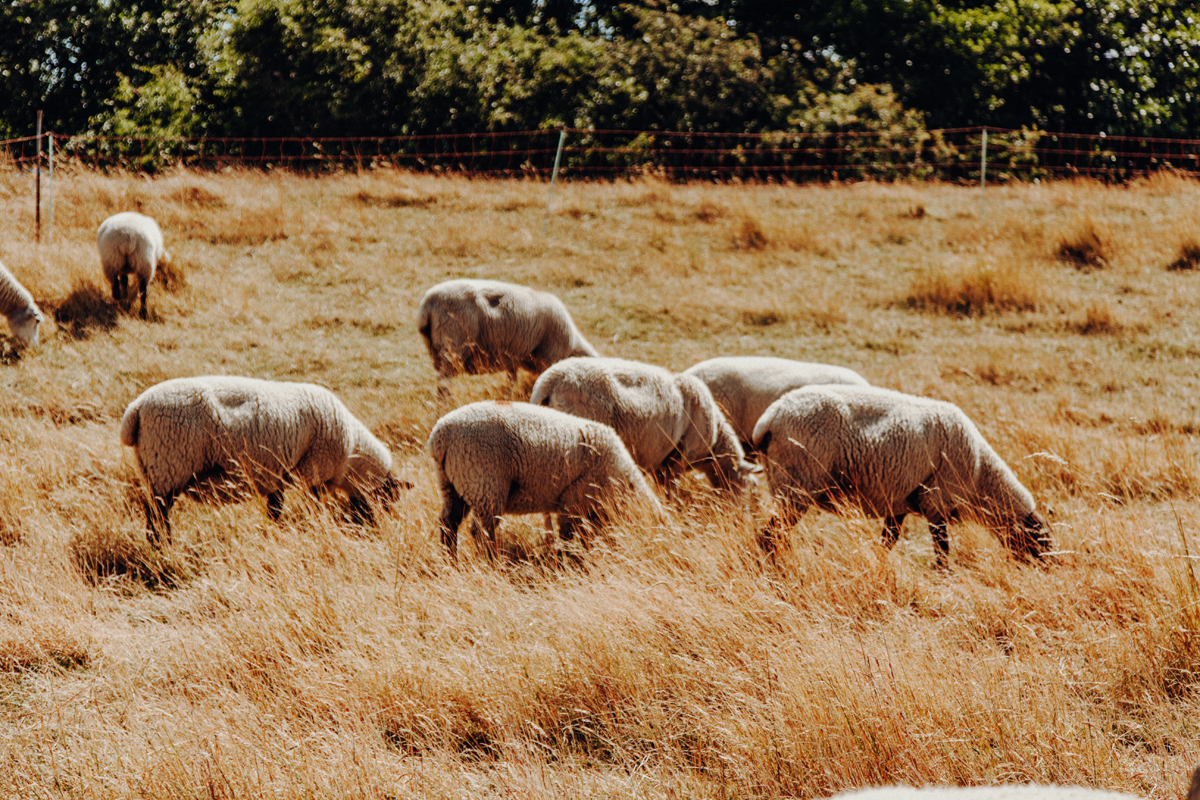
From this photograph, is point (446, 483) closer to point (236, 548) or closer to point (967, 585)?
point (236, 548)

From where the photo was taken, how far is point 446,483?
4.92 metres

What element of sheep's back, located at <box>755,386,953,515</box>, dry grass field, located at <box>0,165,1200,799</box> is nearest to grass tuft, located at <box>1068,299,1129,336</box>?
dry grass field, located at <box>0,165,1200,799</box>

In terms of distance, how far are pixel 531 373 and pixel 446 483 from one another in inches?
140

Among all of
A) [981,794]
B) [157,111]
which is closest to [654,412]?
[981,794]

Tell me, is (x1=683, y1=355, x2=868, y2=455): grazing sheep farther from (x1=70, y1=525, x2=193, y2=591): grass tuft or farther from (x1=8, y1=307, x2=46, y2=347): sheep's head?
(x1=8, y1=307, x2=46, y2=347): sheep's head

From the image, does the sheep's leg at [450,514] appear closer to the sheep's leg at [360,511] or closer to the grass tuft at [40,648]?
the sheep's leg at [360,511]

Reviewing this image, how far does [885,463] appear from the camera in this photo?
17.0 feet

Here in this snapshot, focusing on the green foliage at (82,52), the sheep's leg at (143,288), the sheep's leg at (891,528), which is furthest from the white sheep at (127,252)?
the green foliage at (82,52)

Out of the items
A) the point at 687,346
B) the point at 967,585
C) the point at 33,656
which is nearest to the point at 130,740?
the point at 33,656

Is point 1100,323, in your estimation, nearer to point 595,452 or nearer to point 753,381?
point 753,381

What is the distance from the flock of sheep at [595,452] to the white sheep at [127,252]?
472 cm

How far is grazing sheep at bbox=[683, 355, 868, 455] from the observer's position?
660cm

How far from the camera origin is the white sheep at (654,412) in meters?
5.75

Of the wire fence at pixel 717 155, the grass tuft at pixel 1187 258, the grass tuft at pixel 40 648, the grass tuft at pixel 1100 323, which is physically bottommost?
the grass tuft at pixel 40 648
